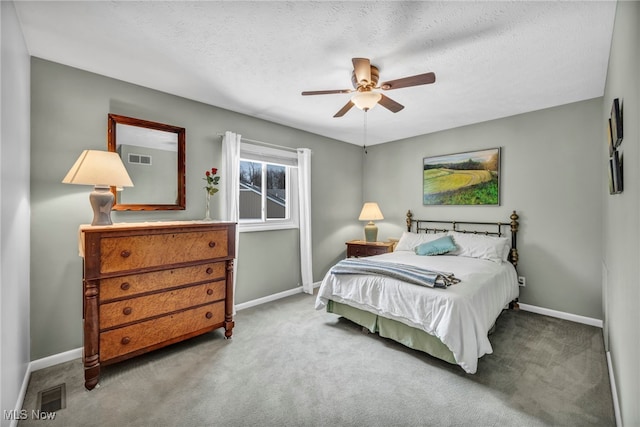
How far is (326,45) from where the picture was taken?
2086mm

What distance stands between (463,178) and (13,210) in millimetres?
4634

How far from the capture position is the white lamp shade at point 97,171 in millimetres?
2057

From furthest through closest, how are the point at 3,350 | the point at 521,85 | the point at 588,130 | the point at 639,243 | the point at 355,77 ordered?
1. the point at 588,130
2. the point at 521,85
3. the point at 355,77
4. the point at 3,350
5. the point at 639,243

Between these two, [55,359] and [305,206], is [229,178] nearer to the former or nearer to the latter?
[305,206]

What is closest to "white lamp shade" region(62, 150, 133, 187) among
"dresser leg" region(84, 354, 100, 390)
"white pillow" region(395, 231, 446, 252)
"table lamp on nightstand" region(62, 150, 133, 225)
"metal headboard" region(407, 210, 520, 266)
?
"table lamp on nightstand" region(62, 150, 133, 225)

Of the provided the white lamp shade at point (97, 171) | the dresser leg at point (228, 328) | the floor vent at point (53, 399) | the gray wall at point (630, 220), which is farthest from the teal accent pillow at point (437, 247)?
the floor vent at point (53, 399)

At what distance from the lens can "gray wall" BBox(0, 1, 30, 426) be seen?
150 cm

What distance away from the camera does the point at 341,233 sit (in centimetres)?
494

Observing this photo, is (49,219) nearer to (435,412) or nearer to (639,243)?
(435,412)

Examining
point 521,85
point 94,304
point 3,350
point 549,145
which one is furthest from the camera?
point 549,145

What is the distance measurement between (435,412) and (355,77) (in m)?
2.44

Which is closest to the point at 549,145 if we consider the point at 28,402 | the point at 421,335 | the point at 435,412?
the point at 421,335

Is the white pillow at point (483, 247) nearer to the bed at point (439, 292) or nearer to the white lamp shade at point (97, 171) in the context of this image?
the bed at point (439, 292)

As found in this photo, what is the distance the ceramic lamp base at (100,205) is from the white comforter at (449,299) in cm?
211
